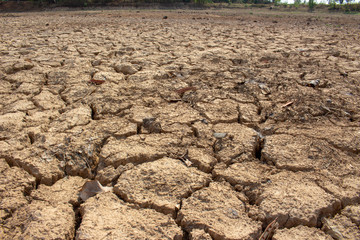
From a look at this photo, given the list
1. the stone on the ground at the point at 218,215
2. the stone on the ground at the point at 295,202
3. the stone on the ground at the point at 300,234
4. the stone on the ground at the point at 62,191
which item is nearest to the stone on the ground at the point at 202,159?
the stone on the ground at the point at 218,215

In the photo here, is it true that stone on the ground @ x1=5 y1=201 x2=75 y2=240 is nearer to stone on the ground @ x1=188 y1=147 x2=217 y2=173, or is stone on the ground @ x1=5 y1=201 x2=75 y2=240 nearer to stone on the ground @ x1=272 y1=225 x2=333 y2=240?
stone on the ground @ x1=188 y1=147 x2=217 y2=173

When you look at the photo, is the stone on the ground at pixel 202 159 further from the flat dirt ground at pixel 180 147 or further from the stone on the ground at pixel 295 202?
the stone on the ground at pixel 295 202

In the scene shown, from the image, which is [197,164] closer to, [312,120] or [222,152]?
[222,152]

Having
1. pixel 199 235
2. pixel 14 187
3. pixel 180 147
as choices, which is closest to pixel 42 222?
pixel 14 187

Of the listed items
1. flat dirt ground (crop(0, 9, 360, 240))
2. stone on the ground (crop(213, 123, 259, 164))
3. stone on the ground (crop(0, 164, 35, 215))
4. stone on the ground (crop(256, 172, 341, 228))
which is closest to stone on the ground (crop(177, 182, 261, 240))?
flat dirt ground (crop(0, 9, 360, 240))

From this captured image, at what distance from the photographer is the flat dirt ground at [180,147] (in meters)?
1.17

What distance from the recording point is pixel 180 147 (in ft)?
5.37

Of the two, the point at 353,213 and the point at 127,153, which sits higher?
the point at 127,153

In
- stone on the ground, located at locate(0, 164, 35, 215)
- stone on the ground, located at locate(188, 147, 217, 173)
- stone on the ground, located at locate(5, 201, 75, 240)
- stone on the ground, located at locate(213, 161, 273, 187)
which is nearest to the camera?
stone on the ground, located at locate(5, 201, 75, 240)

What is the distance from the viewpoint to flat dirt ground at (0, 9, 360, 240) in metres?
1.17

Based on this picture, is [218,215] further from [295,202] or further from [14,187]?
[14,187]

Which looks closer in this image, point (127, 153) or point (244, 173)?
point (244, 173)

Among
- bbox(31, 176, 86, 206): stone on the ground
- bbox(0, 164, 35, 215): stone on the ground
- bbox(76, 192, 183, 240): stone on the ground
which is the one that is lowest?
bbox(76, 192, 183, 240): stone on the ground

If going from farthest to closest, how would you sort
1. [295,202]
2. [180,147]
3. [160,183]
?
[180,147], [160,183], [295,202]
